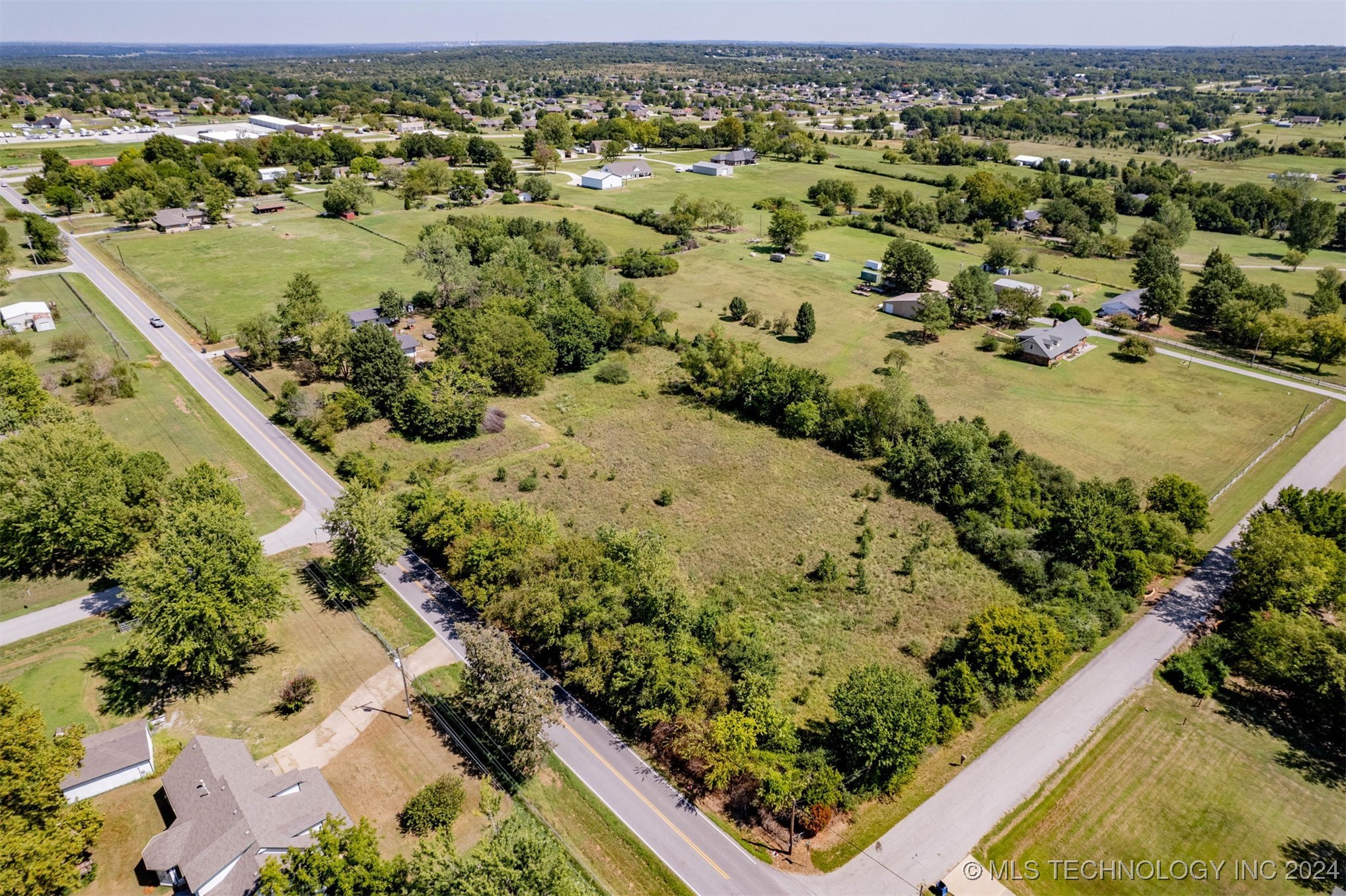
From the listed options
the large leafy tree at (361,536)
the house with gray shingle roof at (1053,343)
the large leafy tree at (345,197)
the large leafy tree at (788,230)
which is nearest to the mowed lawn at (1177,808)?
the large leafy tree at (361,536)

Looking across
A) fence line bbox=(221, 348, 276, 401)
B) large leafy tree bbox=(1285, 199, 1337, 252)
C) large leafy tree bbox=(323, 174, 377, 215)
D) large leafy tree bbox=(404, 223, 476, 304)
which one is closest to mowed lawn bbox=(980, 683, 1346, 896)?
fence line bbox=(221, 348, 276, 401)

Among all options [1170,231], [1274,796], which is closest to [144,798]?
[1274,796]

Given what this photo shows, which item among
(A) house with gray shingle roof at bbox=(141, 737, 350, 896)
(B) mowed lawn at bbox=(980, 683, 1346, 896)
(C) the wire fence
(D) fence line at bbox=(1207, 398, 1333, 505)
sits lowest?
(B) mowed lawn at bbox=(980, 683, 1346, 896)

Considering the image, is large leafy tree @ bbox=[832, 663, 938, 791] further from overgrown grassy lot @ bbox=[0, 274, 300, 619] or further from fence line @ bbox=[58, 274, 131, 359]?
fence line @ bbox=[58, 274, 131, 359]

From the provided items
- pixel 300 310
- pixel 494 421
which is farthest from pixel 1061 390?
pixel 300 310

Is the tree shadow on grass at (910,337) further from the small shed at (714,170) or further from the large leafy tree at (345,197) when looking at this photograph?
the large leafy tree at (345,197)

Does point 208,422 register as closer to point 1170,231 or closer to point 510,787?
point 510,787
